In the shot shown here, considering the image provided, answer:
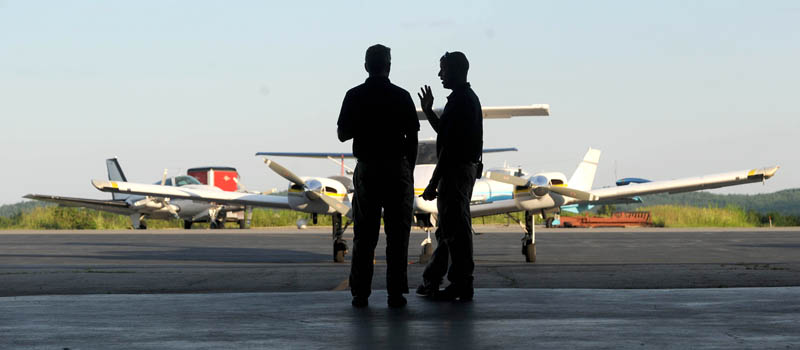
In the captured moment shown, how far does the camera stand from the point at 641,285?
9.48 meters

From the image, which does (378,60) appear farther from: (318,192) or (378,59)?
(318,192)

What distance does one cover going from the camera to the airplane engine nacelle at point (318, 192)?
1847cm

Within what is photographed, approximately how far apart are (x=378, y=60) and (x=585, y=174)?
13427 mm

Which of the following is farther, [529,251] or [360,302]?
[529,251]

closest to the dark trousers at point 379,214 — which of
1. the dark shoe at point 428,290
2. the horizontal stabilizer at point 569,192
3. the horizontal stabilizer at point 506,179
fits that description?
the dark shoe at point 428,290

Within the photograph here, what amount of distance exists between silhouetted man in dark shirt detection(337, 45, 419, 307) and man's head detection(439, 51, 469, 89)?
742 mm

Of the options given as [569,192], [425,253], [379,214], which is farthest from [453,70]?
[569,192]

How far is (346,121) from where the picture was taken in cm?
721

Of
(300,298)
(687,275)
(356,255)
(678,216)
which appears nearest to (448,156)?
(356,255)

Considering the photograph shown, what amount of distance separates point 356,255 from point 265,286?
3.07 m

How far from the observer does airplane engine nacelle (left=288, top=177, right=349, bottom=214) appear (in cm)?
1847

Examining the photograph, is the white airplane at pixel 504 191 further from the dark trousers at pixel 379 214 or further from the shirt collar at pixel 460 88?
the dark trousers at pixel 379 214

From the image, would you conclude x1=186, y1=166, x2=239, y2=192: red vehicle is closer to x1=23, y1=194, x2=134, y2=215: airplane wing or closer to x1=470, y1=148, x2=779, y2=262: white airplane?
x1=23, y1=194, x2=134, y2=215: airplane wing

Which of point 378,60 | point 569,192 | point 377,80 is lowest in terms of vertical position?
point 569,192
